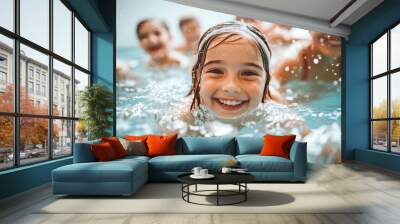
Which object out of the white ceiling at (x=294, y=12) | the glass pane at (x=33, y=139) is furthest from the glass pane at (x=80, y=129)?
the white ceiling at (x=294, y=12)

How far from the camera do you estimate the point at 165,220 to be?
3.85m

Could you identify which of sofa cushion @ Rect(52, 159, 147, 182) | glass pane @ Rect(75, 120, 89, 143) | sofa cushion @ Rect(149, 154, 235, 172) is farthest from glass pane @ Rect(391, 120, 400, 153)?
glass pane @ Rect(75, 120, 89, 143)

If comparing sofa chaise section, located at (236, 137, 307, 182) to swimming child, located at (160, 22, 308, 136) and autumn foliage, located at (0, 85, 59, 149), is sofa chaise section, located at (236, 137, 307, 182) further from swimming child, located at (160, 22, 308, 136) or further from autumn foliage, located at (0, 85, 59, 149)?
autumn foliage, located at (0, 85, 59, 149)

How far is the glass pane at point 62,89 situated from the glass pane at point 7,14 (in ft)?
4.87

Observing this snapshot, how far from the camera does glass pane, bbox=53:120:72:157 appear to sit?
6.60 metres

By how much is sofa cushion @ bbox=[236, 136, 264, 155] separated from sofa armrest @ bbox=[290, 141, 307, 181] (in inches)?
35.2

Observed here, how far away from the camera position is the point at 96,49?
8.82 metres

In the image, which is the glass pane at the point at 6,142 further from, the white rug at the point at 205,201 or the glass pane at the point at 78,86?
the glass pane at the point at 78,86

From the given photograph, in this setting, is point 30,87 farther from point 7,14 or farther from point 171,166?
point 171,166

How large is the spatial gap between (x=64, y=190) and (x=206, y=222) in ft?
7.24

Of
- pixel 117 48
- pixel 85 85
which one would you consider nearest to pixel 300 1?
pixel 117 48

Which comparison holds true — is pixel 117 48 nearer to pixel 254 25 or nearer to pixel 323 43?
pixel 254 25

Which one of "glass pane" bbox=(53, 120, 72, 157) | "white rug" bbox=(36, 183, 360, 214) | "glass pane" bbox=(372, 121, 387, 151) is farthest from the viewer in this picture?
"glass pane" bbox=(372, 121, 387, 151)

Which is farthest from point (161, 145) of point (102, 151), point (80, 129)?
point (80, 129)
